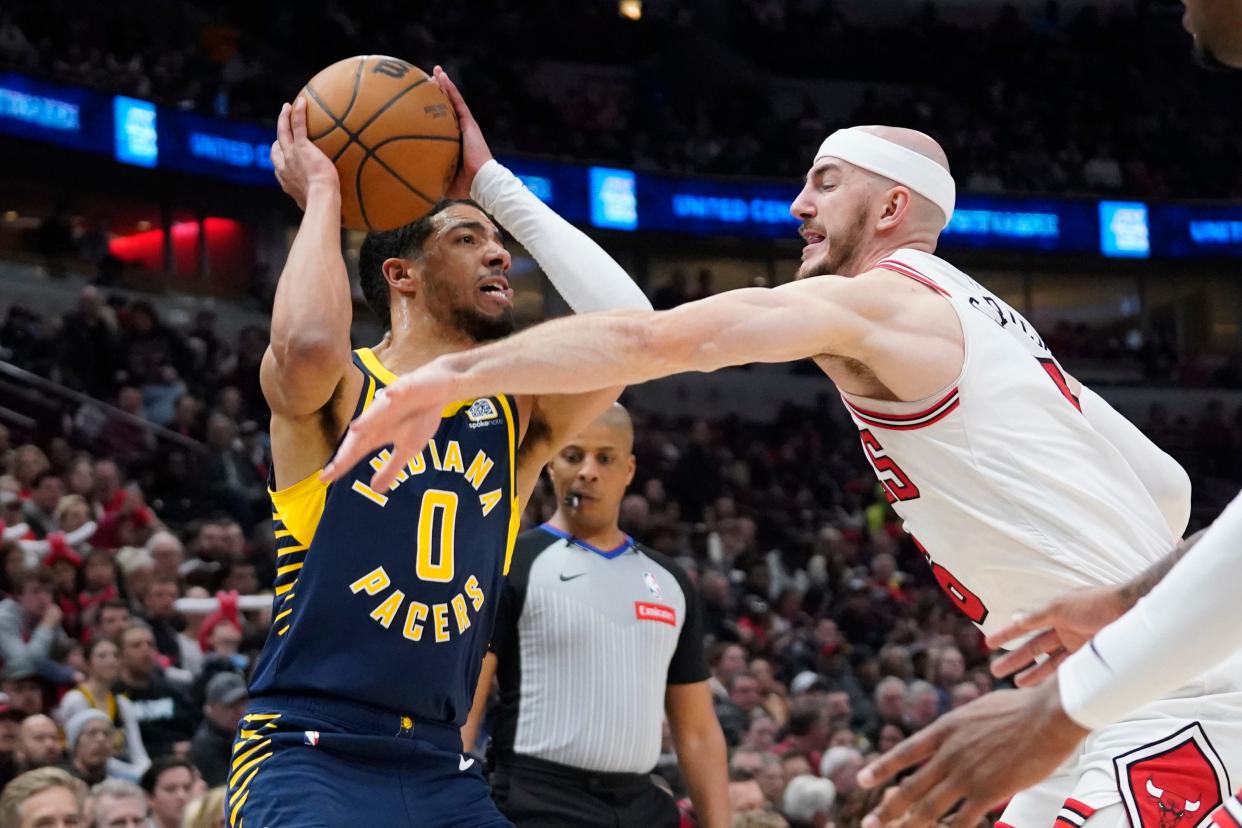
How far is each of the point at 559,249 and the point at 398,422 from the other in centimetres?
149

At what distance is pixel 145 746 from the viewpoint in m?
7.91

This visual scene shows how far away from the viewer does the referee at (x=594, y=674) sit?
520 centimetres

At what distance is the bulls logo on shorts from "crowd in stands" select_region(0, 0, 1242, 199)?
56.8 feet

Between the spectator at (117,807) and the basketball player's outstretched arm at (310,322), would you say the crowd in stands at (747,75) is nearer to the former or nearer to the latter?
the spectator at (117,807)

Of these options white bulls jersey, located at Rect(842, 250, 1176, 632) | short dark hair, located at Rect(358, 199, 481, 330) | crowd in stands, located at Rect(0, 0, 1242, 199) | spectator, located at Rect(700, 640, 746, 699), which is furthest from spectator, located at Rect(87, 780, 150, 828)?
crowd in stands, located at Rect(0, 0, 1242, 199)

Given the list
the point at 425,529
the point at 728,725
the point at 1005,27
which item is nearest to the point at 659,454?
the point at 728,725

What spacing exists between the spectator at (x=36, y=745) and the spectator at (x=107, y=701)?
0.76m

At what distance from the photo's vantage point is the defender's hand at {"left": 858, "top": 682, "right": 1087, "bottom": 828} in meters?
2.17

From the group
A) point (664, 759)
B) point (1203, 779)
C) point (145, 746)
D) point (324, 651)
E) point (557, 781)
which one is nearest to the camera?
point (1203, 779)

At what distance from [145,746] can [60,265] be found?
11.8 meters

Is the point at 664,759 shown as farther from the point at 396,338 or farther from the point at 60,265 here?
the point at 60,265

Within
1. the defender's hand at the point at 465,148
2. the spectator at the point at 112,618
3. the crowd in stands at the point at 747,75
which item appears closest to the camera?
the defender's hand at the point at 465,148

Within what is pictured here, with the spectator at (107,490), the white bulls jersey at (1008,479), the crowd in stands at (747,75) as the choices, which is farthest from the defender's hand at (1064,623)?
the crowd in stands at (747,75)

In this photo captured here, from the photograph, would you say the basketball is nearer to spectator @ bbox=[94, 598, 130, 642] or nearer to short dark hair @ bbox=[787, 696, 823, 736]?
spectator @ bbox=[94, 598, 130, 642]
